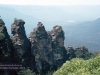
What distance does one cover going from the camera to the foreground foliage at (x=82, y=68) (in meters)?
9.74

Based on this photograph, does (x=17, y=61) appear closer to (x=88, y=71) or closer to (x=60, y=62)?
(x=60, y=62)

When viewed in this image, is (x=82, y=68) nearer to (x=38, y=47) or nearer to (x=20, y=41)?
(x=20, y=41)

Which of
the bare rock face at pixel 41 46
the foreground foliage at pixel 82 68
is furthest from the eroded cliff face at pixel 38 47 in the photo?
the foreground foliage at pixel 82 68

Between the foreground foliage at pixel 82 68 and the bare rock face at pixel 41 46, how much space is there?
45.3 meters

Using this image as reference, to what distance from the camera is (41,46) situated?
2269 inches

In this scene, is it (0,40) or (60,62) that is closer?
(0,40)

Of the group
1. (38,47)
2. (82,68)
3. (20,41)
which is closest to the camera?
(82,68)

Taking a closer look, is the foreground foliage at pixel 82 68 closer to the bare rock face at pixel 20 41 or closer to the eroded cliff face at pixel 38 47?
the eroded cliff face at pixel 38 47

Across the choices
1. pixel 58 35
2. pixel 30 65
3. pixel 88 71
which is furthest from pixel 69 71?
pixel 58 35

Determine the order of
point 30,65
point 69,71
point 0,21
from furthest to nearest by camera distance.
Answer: point 30,65, point 0,21, point 69,71

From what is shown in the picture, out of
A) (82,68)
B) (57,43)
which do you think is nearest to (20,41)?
(57,43)

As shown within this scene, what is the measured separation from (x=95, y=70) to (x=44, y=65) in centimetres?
4969

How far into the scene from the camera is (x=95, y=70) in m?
9.55

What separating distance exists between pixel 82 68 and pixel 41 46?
47.4 metres
